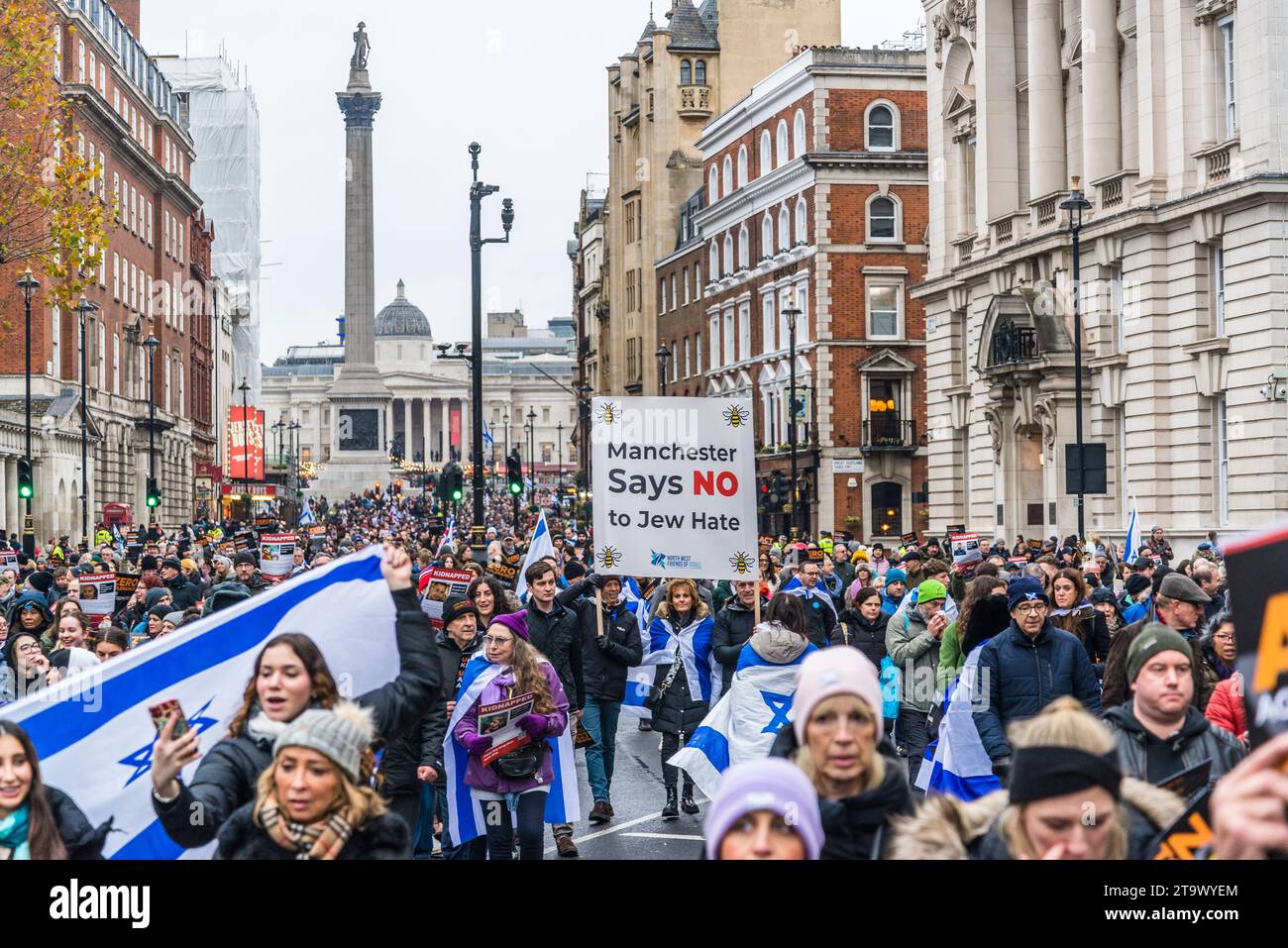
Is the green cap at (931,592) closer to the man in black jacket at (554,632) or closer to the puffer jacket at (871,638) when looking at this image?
the puffer jacket at (871,638)

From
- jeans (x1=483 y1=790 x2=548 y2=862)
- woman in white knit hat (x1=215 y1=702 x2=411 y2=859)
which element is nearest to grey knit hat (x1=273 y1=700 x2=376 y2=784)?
woman in white knit hat (x1=215 y1=702 x2=411 y2=859)

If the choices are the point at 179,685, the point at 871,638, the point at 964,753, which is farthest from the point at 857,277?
the point at 179,685

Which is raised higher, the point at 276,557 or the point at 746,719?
the point at 276,557

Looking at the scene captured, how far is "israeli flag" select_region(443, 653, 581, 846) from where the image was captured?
10273 mm

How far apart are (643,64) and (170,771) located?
268 ft

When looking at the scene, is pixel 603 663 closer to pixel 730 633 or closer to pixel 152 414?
pixel 730 633

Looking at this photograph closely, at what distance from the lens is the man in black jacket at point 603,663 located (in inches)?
533

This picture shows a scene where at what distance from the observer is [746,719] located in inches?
435

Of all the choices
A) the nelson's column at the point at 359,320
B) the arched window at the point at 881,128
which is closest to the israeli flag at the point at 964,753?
the arched window at the point at 881,128

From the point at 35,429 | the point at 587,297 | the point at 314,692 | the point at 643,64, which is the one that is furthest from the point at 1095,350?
the point at 587,297

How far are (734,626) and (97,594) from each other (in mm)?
7305

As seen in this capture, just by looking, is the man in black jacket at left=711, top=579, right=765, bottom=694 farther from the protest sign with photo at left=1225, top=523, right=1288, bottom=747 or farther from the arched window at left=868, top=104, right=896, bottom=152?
the arched window at left=868, top=104, right=896, bottom=152

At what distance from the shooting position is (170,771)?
5.46 metres
